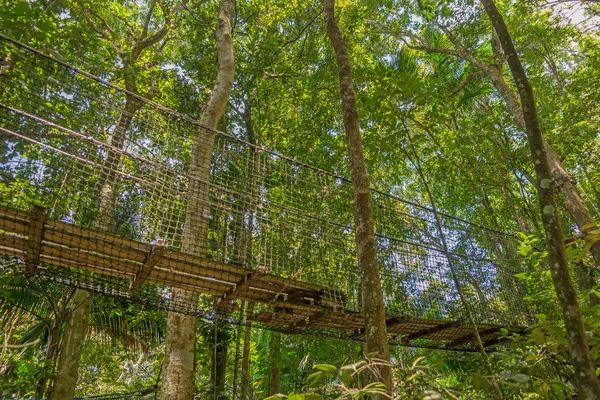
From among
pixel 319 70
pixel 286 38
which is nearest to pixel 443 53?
pixel 319 70

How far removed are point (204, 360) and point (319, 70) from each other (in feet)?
12.5

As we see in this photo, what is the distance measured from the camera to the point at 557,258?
1.27 meters

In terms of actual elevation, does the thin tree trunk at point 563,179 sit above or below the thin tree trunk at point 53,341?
above

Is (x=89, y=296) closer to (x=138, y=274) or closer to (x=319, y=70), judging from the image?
(x=138, y=274)

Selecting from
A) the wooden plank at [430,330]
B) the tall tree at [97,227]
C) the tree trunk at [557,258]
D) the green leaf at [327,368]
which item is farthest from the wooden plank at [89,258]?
the wooden plank at [430,330]

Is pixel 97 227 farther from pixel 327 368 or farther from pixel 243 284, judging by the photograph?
pixel 327 368

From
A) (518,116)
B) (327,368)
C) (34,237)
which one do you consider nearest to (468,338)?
(518,116)

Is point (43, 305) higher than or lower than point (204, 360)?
higher

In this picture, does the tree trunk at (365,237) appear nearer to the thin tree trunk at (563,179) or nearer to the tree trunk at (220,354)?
the thin tree trunk at (563,179)

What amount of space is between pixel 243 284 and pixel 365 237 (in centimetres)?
82

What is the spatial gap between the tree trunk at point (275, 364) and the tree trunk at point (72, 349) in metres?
1.87

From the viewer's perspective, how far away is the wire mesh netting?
6.63 feet

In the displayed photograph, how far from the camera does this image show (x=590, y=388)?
1.04 meters

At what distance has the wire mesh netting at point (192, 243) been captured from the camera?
2.02m
